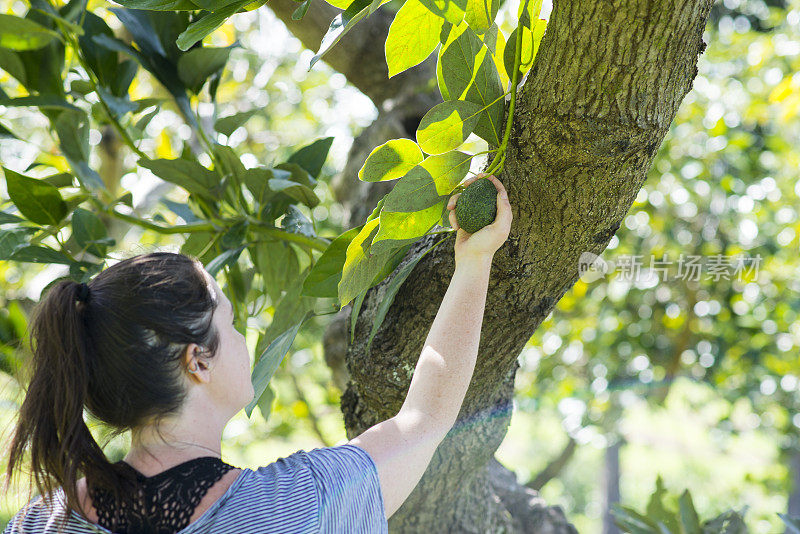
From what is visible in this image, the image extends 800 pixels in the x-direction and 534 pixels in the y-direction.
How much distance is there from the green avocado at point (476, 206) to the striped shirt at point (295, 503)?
0.31m

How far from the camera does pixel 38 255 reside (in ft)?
3.88

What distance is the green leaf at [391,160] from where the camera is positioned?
2.75 feet

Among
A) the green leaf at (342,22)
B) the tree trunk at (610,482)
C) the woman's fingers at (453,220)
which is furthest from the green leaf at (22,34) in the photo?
the tree trunk at (610,482)

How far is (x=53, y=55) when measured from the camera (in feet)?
4.37

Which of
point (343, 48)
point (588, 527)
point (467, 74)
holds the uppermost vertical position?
point (467, 74)

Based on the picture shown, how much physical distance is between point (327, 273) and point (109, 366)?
36cm

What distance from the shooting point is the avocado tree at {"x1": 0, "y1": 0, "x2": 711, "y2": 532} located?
0.81 m

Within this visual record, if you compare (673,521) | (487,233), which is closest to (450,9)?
(487,233)

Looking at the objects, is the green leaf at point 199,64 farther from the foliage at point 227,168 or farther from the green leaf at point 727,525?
the green leaf at point 727,525

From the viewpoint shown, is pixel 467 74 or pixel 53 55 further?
pixel 53 55

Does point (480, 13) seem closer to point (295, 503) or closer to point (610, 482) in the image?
point (295, 503)

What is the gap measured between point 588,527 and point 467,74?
22.9 ft

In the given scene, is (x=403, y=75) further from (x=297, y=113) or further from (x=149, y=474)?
(x=297, y=113)

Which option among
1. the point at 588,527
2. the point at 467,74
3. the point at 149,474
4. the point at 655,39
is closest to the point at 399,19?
the point at 467,74
